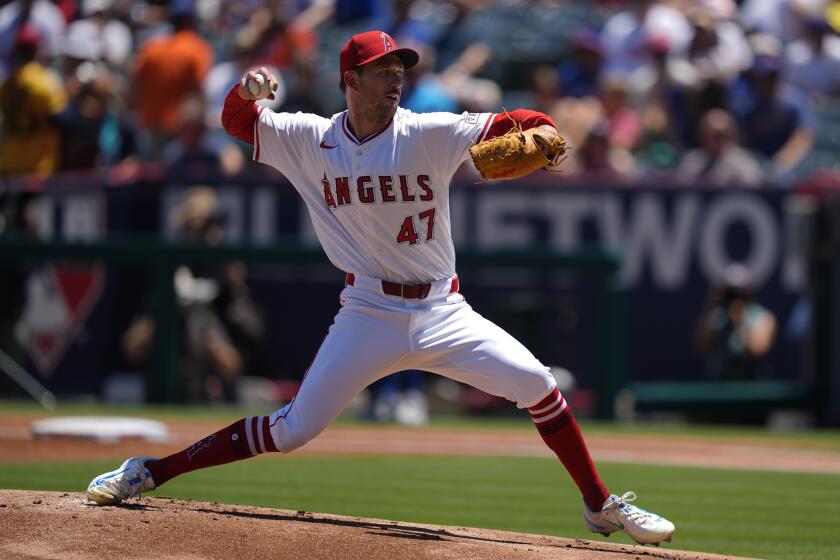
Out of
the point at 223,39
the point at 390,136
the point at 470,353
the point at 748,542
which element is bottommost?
the point at 748,542

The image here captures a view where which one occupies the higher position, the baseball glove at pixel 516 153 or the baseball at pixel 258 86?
the baseball at pixel 258 86

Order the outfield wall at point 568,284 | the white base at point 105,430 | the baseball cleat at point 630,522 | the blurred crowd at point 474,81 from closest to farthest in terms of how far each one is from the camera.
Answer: the baseball cleat at point 630,522 → the white base at point 105,430 → the outfield wall at point 568,284 → the blurred crowd at point 474,81

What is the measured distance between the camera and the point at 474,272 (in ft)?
39.8

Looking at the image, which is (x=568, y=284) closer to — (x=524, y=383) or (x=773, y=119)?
(x=773, y=119)

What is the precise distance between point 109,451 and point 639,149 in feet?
21.7

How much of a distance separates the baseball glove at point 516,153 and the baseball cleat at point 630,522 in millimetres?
1312

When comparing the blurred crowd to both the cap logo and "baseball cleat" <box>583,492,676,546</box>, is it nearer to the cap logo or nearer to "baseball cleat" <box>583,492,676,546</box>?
the cap logo

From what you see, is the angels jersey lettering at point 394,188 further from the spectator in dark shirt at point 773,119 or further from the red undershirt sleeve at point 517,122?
the spectator in dark shirt at point 773,119

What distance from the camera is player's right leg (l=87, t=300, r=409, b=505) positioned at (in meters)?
5.37

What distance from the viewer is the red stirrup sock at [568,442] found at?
5.52 metres

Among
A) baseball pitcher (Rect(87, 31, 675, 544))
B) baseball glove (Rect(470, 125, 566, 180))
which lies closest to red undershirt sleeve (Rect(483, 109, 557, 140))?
baseball pitcher (Rect(87, 31, 675, 544))

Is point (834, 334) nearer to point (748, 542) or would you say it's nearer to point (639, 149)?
point (639, 149)

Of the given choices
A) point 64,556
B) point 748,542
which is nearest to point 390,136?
point 64,556

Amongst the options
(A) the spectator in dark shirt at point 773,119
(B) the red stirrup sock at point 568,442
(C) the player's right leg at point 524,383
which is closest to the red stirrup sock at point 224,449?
(C) the player's right leg at point 524,383
